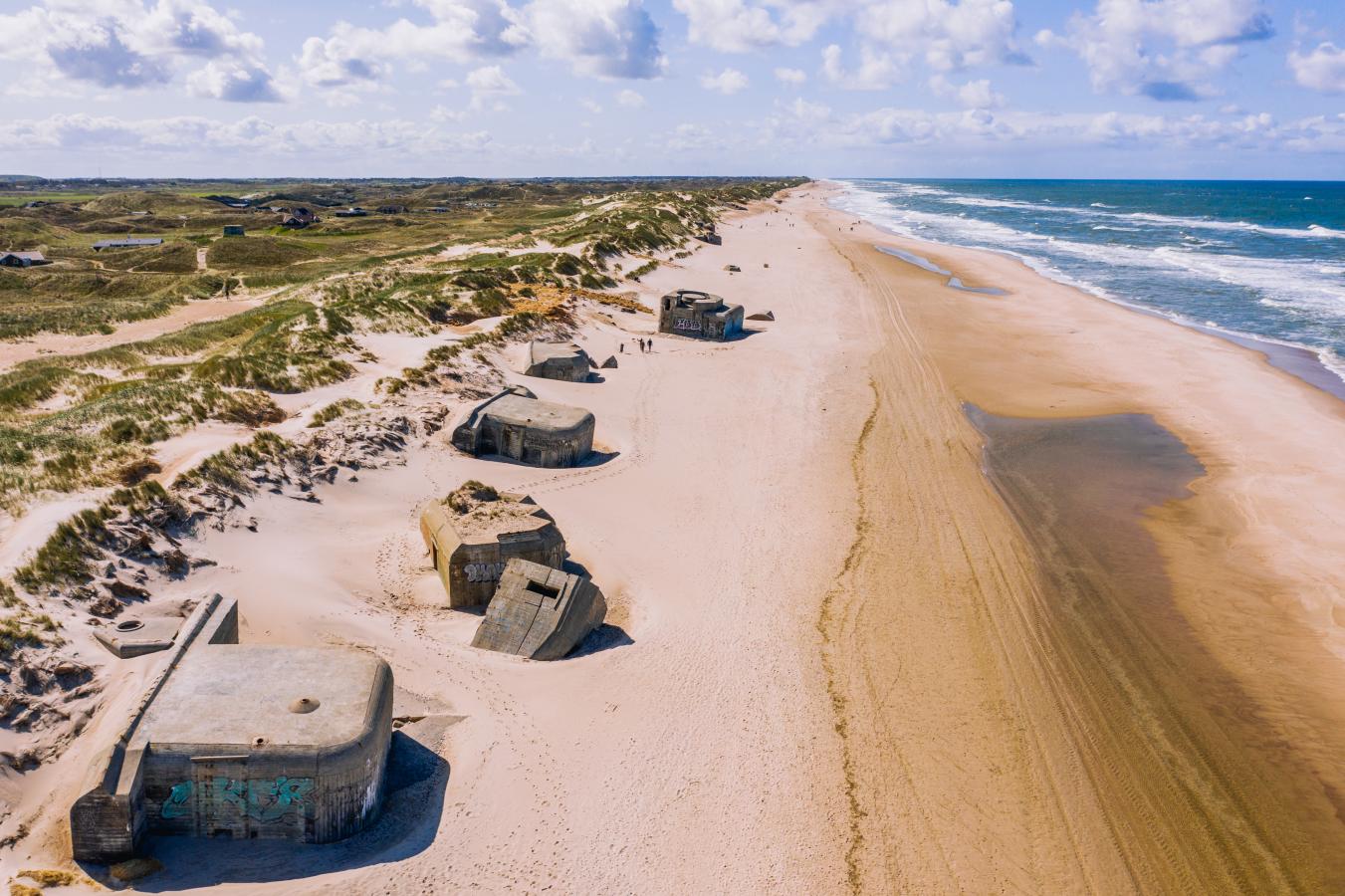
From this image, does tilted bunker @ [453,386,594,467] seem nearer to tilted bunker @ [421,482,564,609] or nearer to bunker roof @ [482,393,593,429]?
bunker roof @ [482,393,593,429]

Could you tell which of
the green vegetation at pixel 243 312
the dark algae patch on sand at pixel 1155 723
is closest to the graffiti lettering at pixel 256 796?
the green vegetation at pixel 243 312

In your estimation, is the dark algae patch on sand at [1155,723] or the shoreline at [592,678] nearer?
the shoreline at [592,678]

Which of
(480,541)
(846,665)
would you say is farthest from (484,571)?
(846,665)

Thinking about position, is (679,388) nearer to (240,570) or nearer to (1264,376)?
(240,570)

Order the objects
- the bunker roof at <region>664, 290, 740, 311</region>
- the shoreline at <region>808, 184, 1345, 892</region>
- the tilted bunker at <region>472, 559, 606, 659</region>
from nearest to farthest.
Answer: the shoreline at <region>808, 184, 1345, 892</region>, the tilted bunker at <region>472, 559, 606, 659</region>, the bunker roof at <region>664, 290, 740, 311</region>

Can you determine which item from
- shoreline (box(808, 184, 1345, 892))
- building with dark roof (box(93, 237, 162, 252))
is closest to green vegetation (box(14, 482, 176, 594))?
shoreline (box(808, 184, 1345, 892))

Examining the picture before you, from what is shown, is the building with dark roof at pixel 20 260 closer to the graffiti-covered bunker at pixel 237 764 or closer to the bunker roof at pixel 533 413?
the bunker roof at pixel 533 413

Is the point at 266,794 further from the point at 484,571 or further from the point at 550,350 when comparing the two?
the point at 550,350
